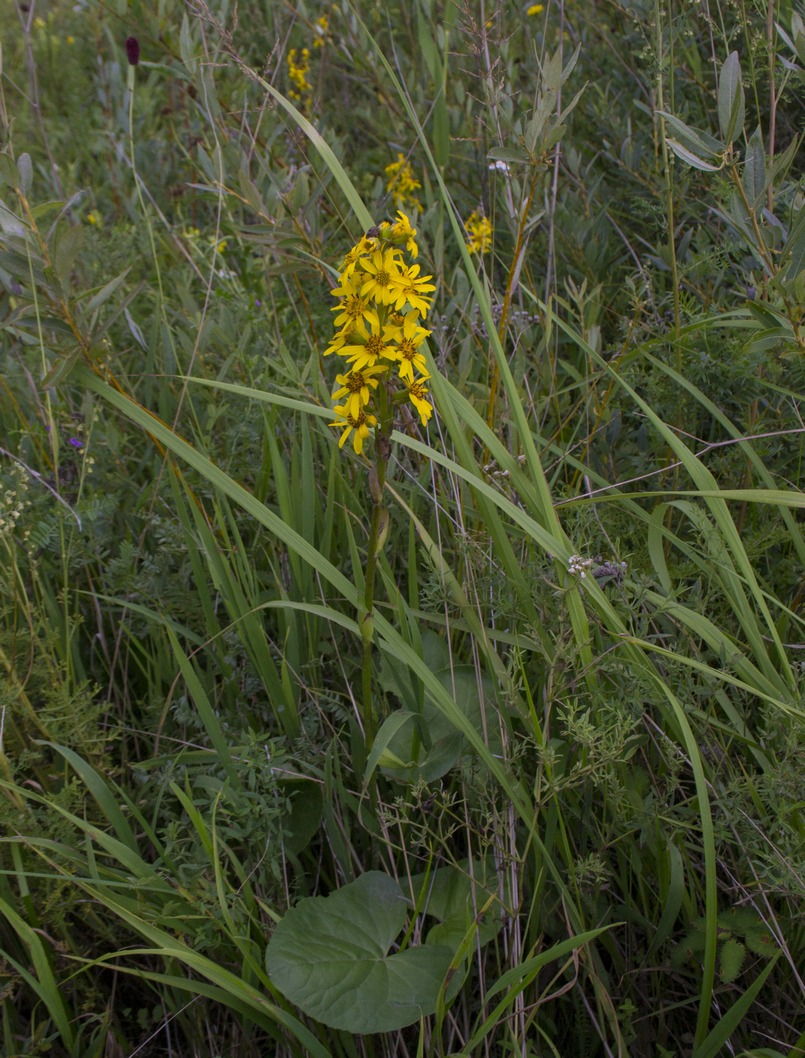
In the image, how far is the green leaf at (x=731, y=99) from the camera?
1.41 metres

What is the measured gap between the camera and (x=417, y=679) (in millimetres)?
1524

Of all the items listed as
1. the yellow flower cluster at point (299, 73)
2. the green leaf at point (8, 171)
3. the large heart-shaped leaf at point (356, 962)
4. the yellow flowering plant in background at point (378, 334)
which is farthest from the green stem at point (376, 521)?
the yellow flower cluster at point (299, 73)

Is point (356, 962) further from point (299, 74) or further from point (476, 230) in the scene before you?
point (299, 74)

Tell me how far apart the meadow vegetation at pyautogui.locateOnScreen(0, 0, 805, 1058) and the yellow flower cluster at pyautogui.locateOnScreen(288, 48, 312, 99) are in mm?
999

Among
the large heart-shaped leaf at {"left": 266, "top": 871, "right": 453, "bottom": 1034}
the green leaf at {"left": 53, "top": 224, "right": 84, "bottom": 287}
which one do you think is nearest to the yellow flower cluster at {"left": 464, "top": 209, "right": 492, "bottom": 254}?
the green leaf at {"left": 53, "top": 224, "right": 84, "bottom": 287}

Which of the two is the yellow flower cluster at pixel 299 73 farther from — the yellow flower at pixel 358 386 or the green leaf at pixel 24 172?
the yellow flower at pixel 358 386

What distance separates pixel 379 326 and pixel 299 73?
2.21m

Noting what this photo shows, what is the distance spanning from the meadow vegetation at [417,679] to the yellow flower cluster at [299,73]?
999 mm

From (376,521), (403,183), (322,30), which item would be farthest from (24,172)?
(322,30)

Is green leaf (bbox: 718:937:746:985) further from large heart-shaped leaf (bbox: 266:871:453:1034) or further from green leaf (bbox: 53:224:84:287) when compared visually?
green leaf (bbox: 53:224:84:287)

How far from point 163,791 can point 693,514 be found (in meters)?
1.00

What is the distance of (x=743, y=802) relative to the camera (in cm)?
137

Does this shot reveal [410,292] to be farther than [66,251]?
No

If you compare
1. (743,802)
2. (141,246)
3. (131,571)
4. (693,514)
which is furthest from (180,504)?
(141,246)
